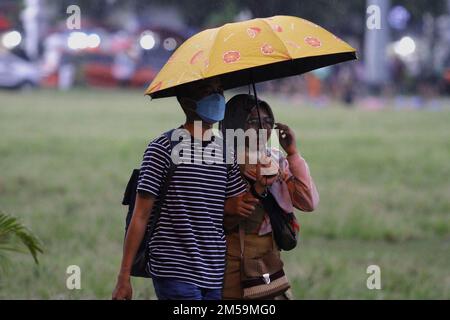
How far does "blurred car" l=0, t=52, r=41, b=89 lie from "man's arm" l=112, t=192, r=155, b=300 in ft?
97.9

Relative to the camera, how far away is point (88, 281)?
285 inches

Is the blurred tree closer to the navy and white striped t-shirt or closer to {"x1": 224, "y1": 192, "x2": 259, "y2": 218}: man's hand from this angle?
the navy and white striped t-shirt

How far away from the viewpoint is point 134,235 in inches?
163

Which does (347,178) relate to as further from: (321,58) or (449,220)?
(321,58)

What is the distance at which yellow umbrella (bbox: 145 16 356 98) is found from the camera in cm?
421

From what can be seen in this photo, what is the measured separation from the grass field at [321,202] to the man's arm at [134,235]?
2384mm

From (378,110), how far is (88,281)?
18958 mm

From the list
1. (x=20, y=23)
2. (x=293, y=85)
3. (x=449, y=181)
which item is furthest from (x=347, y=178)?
(x=20, y=23)

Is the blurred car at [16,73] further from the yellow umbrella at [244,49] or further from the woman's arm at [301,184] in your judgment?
the woman's arm at [301,184]

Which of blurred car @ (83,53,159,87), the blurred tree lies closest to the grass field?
the blurred tree

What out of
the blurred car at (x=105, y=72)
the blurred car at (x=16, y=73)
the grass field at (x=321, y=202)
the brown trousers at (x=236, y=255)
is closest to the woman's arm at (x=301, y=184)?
the brown trousers at (x=236, y=255)

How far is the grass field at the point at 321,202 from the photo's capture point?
746cm

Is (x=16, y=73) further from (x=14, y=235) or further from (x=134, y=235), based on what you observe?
(x=134, y=235)

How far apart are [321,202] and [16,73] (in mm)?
23576
